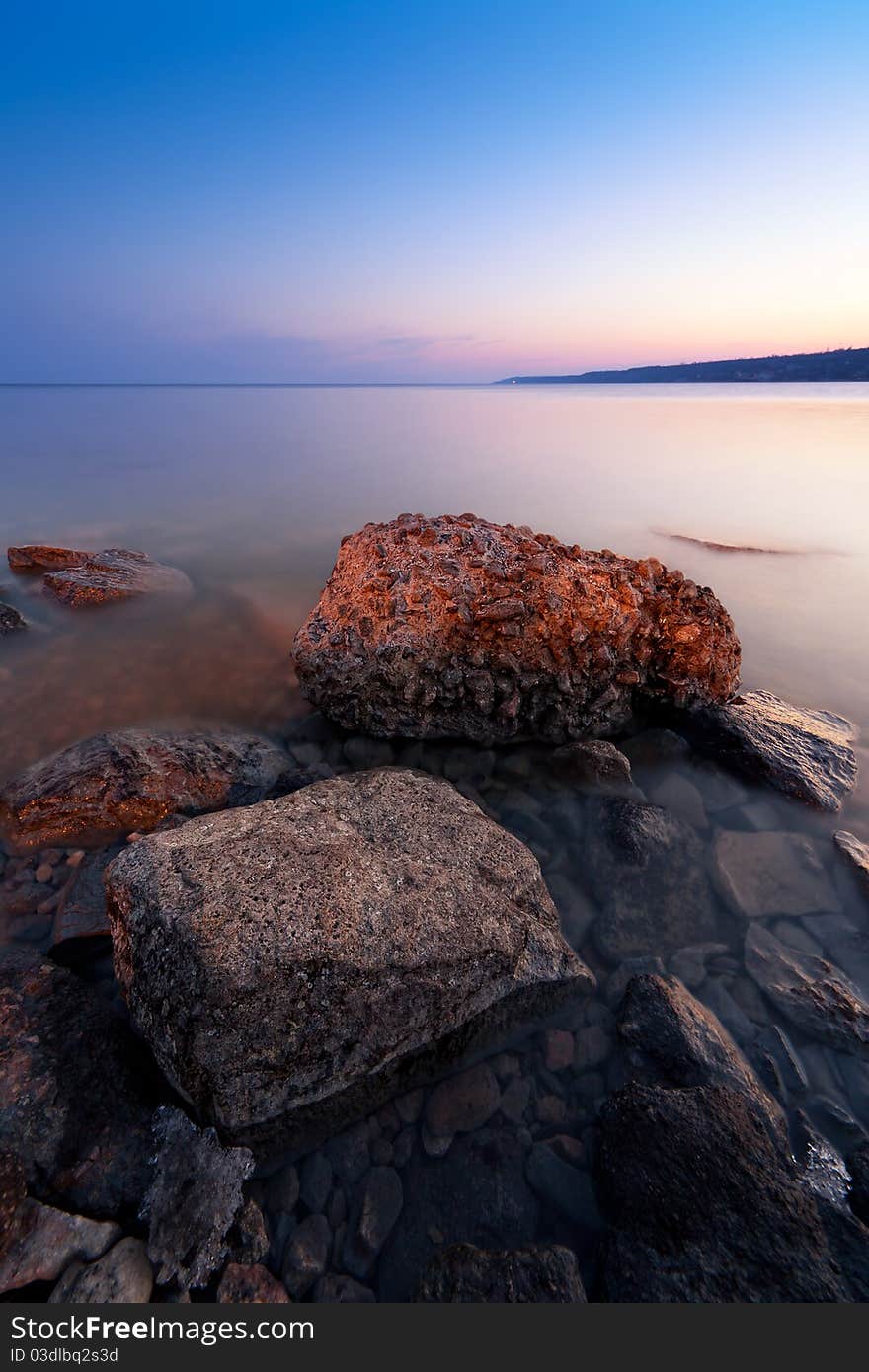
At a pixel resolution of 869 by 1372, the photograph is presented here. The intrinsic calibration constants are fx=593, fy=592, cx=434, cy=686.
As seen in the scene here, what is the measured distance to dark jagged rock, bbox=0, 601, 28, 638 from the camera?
6238 mm

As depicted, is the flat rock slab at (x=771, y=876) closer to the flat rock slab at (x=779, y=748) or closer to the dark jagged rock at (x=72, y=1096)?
the flat rock slab at (x=779, y=748)

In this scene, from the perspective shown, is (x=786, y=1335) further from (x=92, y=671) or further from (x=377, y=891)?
(x=92, y=671)

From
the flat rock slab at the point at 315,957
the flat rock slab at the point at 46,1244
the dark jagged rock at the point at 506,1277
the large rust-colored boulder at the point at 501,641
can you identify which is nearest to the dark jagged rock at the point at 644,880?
the flat rock slab at the point at 315,957

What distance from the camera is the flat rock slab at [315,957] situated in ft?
Result: 6.89

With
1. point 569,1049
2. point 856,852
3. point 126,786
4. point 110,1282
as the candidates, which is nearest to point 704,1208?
point 569,1049

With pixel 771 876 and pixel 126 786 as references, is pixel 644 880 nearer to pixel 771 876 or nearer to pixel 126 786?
pixel 771 876

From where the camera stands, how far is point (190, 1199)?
195 cm

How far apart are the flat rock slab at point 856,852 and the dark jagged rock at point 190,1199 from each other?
3377 millimetres

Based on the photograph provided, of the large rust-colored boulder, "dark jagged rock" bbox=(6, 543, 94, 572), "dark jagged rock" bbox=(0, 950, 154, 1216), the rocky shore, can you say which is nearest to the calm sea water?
"dark jagged rock" bbox=(6, 543, 94, 572)

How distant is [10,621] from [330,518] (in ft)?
23.8

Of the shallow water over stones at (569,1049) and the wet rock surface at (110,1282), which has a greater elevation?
the wet rock surface at (110,1282)

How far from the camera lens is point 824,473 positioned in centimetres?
1739

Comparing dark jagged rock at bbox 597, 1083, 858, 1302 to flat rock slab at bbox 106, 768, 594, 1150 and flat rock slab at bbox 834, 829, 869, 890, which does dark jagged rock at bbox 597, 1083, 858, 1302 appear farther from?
flat rock slab at bbox 834, 829, 869, 890

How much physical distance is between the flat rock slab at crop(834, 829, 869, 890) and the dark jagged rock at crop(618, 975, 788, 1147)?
1.40 m
